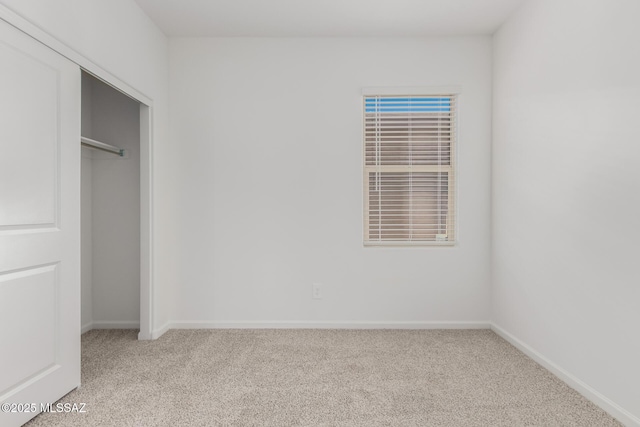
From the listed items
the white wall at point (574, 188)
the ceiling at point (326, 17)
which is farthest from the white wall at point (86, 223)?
the white wall at point (574, 188)

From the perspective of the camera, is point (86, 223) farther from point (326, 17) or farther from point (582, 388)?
point (582, 388)

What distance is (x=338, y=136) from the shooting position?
11.2ft

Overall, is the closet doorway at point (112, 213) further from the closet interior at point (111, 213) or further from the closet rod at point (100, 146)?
the closet rod at point (100, 146)

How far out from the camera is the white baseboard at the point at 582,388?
6.24ft

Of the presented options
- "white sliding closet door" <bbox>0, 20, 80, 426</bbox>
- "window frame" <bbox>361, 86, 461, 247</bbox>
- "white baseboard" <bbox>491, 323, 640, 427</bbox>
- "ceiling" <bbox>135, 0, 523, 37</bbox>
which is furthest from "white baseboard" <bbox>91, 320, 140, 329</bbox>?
"white baseboard" <bbox>491, 323, 640, 427</bbox>

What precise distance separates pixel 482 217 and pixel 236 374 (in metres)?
2.53

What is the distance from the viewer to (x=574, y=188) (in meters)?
2.29

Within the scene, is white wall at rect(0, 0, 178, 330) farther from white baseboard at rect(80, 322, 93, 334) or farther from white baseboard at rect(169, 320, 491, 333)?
white baseboard at rect(80, 322, 93, 334)

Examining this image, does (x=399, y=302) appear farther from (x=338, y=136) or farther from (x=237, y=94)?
(x=237, y=94)

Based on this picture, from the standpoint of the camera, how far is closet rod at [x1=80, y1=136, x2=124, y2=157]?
262 cm

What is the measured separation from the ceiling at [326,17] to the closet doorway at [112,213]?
0.93m

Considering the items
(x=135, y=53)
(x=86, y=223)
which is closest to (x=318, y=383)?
(x=86, y=223)

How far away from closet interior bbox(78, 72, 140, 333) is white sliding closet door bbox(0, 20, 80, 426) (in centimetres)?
123

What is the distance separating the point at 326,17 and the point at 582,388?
324 cm
